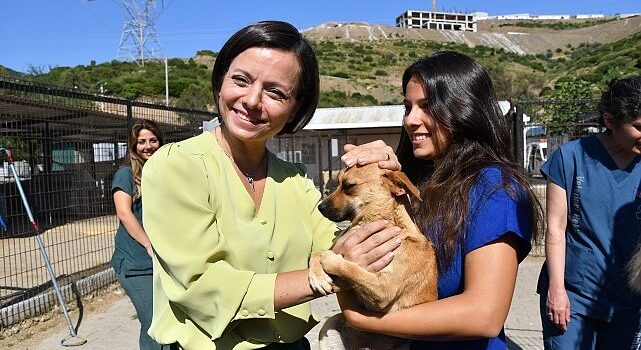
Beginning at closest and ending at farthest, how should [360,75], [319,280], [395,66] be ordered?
[319,280] → [360,75] → [395,66]

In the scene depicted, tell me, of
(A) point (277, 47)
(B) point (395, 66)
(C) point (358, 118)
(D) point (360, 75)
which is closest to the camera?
(A) point (277, 47)

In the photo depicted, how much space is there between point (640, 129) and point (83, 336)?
6.55 m

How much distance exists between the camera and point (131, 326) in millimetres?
7223

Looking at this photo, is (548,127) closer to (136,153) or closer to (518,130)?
(518,130)

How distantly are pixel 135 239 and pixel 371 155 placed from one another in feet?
10.5

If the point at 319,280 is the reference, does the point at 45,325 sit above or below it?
below

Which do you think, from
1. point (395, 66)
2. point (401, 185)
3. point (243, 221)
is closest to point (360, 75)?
point (395, 66)

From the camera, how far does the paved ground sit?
6.41m

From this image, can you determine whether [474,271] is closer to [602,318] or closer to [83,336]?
[602,318]

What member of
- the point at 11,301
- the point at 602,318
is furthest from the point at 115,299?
the point at 602,318

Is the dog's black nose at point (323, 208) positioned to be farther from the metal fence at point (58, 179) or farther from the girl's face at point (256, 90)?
the metal fence at point (58, 179)

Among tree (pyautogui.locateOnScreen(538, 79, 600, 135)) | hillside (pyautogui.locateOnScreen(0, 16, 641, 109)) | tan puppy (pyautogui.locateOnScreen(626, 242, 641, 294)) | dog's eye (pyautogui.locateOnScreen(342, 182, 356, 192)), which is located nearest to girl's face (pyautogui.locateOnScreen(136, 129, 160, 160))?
dog's eye (pyautogui.locateOnScreen(342, 182, 356, 192))

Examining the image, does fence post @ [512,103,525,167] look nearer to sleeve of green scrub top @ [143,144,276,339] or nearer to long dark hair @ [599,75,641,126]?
long dark hair @ [599,75,641,126]

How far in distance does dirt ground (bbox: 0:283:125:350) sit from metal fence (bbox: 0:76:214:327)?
0.14 metres
